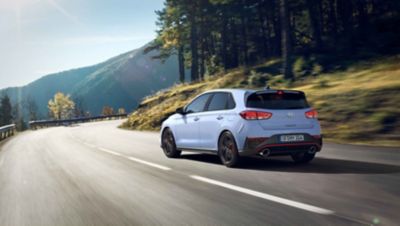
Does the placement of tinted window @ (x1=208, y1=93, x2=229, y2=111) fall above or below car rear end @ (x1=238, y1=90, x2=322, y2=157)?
above

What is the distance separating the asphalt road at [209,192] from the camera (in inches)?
223

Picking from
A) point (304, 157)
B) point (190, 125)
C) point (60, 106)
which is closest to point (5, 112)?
point (60, 106)

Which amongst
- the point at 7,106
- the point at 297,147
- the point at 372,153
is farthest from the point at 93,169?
the point at 7,106

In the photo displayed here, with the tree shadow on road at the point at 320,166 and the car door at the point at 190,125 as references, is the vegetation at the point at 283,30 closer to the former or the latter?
the car door at the point at 190,125

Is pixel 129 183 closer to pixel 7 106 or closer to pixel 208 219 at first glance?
pixel 208 219

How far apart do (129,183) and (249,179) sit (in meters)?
2.07

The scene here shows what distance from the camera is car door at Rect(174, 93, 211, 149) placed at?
11.6m

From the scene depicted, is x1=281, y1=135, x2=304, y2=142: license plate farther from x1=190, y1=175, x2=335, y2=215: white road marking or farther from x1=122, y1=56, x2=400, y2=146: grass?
x1=122, y1=56, x2=400, y2=146: grass

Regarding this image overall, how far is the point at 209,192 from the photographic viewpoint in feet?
24.2

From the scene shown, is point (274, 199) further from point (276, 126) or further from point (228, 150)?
point (228, 150)

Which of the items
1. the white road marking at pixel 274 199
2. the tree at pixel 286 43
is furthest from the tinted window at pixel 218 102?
the tree at pixel 286 43

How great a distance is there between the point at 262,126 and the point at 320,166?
4.45 feet

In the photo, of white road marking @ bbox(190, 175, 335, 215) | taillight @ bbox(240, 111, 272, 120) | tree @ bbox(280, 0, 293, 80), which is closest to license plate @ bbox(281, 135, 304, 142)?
taillight @ bbox(240, 111, 272, 120)

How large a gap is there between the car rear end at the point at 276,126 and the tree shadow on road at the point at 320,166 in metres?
0.33
